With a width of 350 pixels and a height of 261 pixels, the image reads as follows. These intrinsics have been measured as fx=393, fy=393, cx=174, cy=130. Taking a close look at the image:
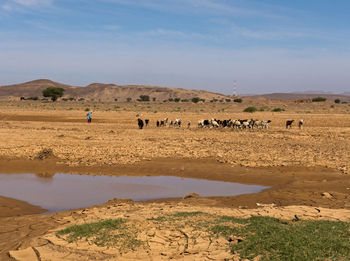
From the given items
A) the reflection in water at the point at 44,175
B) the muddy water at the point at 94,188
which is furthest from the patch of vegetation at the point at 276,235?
the reflection in water at the point at 44,175

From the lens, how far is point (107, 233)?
6906 millimetres

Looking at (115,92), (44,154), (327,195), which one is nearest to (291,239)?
(327,195)

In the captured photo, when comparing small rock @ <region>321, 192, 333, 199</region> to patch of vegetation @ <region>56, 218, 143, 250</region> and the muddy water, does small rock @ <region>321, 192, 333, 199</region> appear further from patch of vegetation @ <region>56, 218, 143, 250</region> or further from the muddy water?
patch of vegetation @ <region>56, 218, 143, 250</region>

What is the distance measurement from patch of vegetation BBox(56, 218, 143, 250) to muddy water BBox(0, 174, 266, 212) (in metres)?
2.87

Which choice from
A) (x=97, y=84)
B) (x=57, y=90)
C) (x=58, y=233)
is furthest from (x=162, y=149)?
(x=97, y=84)

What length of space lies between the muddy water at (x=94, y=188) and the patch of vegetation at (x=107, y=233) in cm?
287

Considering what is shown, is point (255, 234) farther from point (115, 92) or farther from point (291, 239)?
point (115, 92)

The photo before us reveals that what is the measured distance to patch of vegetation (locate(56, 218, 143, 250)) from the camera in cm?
655

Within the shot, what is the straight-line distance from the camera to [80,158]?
53.6ft

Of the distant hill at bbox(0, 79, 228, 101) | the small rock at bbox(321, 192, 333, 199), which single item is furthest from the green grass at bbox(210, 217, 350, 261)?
the distant hill at bbox(0, 79, 228, 101)

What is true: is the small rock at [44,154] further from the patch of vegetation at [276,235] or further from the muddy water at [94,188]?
the patch of vegetation at [276,235]

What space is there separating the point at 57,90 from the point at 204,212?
284ft

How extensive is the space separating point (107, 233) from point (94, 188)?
18.0ft

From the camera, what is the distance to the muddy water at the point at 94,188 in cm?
1095
